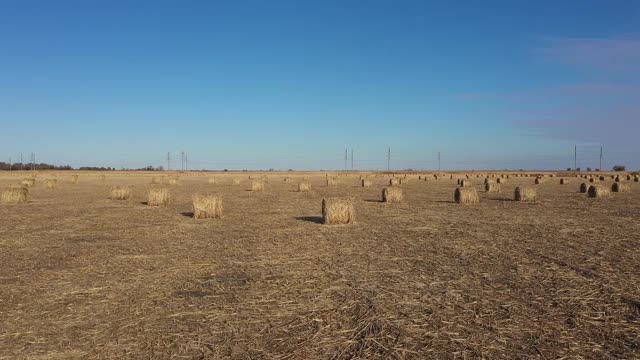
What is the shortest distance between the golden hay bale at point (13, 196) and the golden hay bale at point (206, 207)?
40.0 ft

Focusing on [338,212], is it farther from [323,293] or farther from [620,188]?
[620,188]

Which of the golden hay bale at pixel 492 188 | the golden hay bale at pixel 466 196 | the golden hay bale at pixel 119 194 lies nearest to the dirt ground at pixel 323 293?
the golden hay bale at pixel 466 196

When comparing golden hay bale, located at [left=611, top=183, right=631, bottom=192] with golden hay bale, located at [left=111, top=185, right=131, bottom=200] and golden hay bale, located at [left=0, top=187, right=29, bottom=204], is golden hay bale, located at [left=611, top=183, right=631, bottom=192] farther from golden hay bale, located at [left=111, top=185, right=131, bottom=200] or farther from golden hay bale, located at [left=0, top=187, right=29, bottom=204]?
golden hay bale, located at [left=0, top=187, right=29, bottom=204]

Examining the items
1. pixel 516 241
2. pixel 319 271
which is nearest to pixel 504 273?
pixel 319 271

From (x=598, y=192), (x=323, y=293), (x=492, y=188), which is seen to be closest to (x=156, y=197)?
(x=323, y=293)

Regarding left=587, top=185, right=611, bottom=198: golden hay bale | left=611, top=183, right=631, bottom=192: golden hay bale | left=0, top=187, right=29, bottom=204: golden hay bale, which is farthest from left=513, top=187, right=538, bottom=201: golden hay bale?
left=0, top=187, right=29, bottom=204: golden hay bale

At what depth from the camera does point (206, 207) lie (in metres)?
20.3

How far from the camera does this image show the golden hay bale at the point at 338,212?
17.8 meters

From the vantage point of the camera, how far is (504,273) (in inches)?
370

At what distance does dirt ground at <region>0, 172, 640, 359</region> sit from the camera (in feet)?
19.2

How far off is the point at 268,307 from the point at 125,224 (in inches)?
478

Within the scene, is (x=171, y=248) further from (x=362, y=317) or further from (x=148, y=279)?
(x=362, y=317)

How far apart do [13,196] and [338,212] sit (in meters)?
18.3

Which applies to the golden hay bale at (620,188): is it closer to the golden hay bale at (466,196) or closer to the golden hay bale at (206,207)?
the golden hay bale at (466,196)
